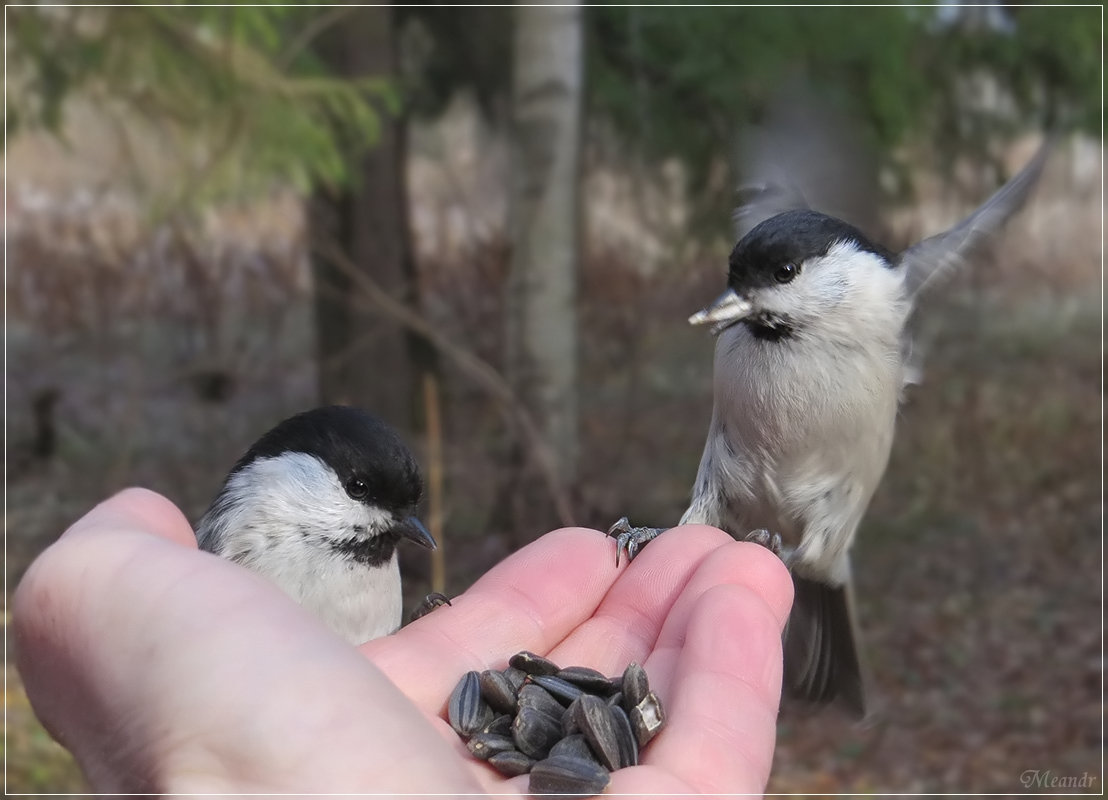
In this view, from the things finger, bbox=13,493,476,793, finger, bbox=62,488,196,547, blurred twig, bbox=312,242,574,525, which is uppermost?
finger, bbox=62,488,196,547

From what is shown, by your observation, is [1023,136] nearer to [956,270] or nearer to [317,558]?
[956,270]

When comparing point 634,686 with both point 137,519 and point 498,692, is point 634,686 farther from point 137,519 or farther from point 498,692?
point 137,519

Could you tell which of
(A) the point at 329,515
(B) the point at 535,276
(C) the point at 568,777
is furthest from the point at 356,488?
(B) the point at 535,276

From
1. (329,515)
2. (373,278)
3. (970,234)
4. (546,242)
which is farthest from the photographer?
(373,278)

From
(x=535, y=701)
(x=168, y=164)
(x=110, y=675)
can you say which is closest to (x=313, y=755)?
(x=110, y=675)

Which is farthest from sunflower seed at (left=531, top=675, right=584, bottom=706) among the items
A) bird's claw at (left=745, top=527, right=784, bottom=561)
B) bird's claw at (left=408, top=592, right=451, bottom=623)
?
bird's claw at (left=745, top=527, right=784, bottom=561)

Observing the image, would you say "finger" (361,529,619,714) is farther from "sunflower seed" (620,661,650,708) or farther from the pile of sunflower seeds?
"sunflower seed" (620,661,650,708)

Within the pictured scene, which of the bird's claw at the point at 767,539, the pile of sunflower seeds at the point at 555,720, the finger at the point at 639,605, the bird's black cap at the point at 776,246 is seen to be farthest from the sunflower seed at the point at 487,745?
the bird's black cap at the point at 776,246
